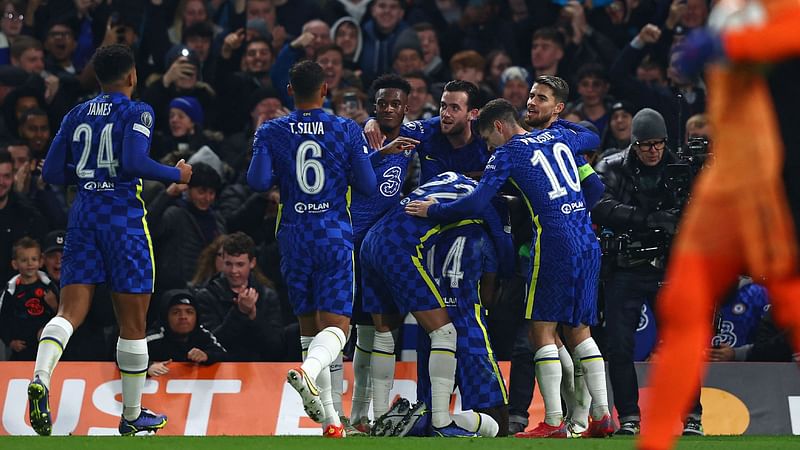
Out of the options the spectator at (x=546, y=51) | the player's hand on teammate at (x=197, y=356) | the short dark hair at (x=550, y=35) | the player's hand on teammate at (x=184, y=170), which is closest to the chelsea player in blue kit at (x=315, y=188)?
the player's hand on teammate at (x=184, y=170)

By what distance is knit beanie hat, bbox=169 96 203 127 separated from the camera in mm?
13328

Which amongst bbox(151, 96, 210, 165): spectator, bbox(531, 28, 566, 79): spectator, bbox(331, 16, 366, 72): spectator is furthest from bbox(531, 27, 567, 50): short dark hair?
bbox(151, 96, 210, 165): spectator

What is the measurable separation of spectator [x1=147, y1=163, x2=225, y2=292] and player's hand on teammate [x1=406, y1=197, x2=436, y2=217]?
3.36 metres

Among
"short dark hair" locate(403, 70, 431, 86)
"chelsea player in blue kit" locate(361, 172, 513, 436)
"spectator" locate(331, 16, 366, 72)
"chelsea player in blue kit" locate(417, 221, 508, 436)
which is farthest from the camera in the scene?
"spectator" locate(331, 16, 366, 72)

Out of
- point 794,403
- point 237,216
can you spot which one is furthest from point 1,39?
point 794,403

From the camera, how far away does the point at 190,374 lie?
420 inches

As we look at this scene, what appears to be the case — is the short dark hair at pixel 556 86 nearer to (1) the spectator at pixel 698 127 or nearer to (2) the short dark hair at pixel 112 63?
(2) the short dark hair at pixel 112 63

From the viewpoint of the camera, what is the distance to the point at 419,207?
9156 mm

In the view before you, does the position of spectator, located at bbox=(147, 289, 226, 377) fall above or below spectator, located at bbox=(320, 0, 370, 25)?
below

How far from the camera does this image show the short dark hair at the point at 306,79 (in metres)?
8.73

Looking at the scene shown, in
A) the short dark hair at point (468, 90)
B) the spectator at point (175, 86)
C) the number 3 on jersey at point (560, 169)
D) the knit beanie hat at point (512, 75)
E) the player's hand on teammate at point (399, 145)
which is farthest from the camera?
the spectator at point (175, 86)

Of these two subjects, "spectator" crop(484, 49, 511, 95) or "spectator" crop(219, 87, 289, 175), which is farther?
"spectator" crop(484, 49, 511, 95)

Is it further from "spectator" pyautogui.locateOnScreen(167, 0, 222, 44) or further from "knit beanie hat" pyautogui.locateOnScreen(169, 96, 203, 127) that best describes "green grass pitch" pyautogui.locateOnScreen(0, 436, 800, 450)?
"spectator" pyautogui.locateOnScreen(167, 0, 222, 44)

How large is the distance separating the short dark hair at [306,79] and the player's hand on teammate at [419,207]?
1.04 meters
